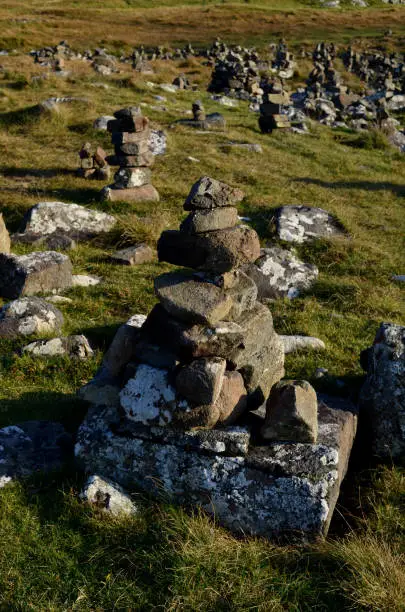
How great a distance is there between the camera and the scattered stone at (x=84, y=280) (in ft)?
28.9

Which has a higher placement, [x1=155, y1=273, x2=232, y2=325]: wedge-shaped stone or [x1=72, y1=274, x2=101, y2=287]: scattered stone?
[x1=155, y1=273, x2=232, y2=325]: wedge-shaped stone

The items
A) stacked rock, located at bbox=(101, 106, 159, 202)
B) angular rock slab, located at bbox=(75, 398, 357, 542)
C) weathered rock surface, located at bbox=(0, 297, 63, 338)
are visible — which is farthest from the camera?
stacked rock, located at bbox=(101, 106, 159, 202)

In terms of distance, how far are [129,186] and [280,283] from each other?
487 cm

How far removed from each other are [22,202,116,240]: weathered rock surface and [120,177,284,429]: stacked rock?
6249 millimetres

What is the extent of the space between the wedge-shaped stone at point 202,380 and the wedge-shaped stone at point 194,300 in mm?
345

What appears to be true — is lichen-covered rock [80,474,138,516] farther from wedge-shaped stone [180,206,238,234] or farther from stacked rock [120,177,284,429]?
wedge-shaped stone [180,206,238,234]

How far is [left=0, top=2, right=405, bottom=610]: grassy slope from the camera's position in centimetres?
370

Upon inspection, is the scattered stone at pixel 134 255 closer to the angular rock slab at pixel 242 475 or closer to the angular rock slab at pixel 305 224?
the angular rock slab at pixel 305 224

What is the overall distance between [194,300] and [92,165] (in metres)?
9.88

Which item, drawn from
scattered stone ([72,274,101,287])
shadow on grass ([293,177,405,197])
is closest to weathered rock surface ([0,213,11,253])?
scattered stone ([72,274,101,287])

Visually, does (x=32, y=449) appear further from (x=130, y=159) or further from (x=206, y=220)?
(x=130, y=159)

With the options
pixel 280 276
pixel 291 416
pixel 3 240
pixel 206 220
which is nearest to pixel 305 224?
pixel 280 276

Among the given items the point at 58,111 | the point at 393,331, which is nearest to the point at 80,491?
the point at 393,331

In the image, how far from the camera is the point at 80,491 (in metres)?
4.43
